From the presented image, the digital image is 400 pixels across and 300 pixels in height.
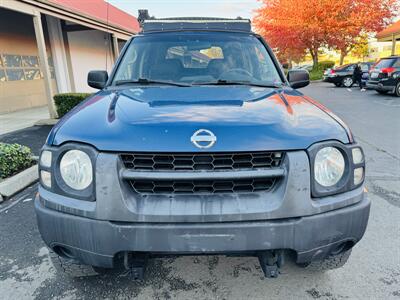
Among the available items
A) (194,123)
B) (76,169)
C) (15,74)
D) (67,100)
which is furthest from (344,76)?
(76,169)

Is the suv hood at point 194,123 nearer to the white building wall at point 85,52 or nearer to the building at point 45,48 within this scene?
the building at point 45,48

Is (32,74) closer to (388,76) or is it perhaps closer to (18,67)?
(18,67)

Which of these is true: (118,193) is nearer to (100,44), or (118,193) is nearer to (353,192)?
(353,192)

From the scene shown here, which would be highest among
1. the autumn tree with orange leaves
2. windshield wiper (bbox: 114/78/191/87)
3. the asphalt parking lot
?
the autumn tree with orange leaves

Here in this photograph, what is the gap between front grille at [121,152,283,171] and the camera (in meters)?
1.63

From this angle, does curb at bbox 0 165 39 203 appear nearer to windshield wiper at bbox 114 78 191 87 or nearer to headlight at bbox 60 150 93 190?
windshield wiper at bbox 114 78 191 87

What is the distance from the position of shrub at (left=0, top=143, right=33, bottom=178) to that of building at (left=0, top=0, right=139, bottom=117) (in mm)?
4563

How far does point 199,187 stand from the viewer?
168cm

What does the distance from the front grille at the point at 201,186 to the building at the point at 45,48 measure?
7682 millimetres

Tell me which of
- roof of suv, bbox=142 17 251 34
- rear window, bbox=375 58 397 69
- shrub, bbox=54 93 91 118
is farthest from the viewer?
rear window, bbox=375 58 397 69

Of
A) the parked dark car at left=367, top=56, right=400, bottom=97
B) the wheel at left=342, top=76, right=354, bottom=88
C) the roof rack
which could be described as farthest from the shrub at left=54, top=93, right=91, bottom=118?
the wheel at left=342, top=76, right=354, bottom=88

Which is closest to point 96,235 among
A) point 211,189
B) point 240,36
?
point 211,189

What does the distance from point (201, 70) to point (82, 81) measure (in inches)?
535

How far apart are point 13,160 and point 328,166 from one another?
4.17 meters
